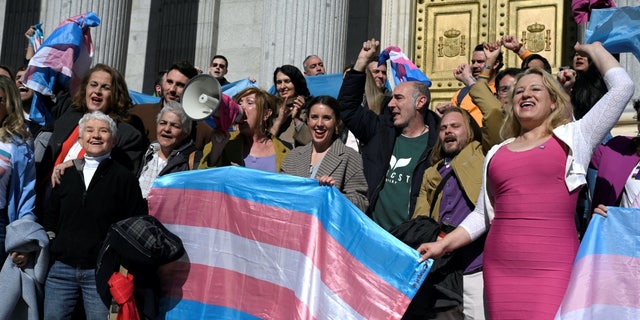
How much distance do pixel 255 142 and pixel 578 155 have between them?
11.3 feet

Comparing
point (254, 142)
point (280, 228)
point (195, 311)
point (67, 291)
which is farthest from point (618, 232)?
point (67, 291)

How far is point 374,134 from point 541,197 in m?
2.57

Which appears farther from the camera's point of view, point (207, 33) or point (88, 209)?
point (207, 33)

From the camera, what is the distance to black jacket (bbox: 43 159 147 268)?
20.9 ft

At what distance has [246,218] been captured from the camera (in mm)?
6512

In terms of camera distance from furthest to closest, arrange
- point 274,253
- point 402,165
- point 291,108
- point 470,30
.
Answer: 1. point 470,30
2. point 291,108
3. point 402,165
4. point 274,253

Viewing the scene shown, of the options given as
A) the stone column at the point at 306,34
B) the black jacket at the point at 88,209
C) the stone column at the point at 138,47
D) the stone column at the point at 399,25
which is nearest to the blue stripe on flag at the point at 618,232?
the black jacket at the point at 88,209

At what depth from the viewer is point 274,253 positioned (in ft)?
20.7

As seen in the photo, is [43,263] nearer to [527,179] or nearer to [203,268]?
[203,268]

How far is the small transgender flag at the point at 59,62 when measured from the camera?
8341mm

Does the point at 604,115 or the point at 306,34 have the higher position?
the point at 306,34

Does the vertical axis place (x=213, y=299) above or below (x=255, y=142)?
below

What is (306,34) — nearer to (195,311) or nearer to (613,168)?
(195,311)

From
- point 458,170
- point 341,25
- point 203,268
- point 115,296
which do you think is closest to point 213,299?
point 203,268
